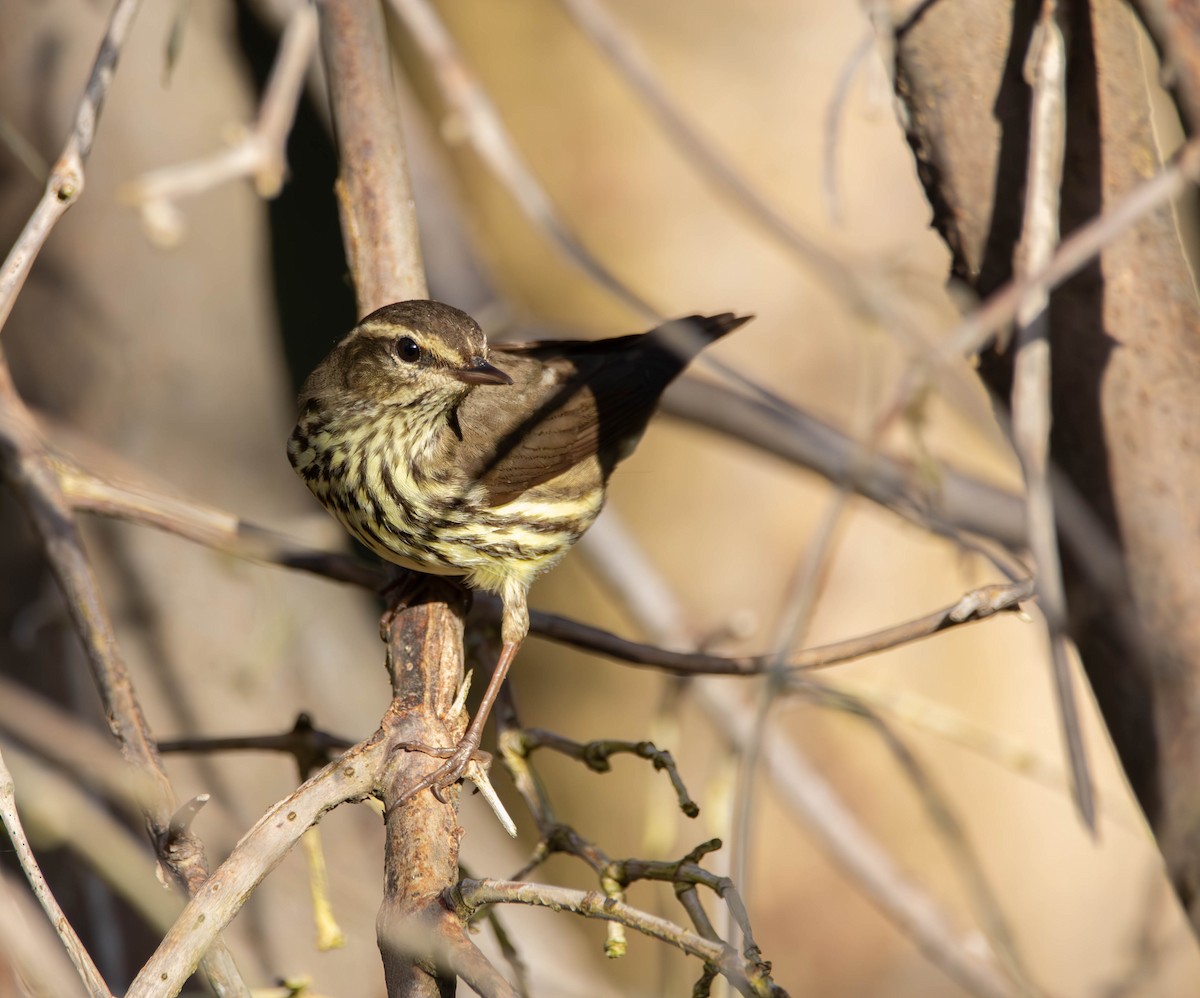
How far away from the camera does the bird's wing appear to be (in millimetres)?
3471

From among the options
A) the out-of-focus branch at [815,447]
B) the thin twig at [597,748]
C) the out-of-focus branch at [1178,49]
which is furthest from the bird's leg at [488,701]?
the out-of-focus branch at [1178,49]

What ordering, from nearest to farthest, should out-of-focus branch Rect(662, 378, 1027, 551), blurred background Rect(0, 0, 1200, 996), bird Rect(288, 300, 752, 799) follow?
1. bird Rect(288, 300, 752, 799)
2. out-of-focus branch Rect(662, 378, 1027, 551)
3. blurred background Rect(0, 0, 1200, 996)

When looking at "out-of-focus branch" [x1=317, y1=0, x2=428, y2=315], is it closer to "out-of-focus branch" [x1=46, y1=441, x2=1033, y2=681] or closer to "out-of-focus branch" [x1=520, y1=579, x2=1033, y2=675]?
"out-of-focus branch" [x1=46, y1=441, x2=1033, y2=681]

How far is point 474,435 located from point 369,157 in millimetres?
852

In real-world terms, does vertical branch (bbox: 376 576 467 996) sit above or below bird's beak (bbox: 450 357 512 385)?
below

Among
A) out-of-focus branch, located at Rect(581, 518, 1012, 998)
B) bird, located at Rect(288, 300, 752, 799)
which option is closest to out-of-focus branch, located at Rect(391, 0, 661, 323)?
bird, located at Rect(288, 300, 752, 799)

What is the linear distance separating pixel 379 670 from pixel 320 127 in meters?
2.22

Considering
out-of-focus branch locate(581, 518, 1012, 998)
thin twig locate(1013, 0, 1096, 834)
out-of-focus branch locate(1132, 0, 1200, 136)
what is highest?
out-of-focus branch locate(1132, 0, 1200, 136)

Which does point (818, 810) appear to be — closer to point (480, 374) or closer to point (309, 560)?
point (480, 374)

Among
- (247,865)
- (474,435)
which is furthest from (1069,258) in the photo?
(474,435)

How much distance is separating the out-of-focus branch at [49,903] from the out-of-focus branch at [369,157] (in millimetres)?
1525

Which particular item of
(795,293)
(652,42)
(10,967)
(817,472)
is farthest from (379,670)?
(10,967)

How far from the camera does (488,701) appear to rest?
2916 millimetres

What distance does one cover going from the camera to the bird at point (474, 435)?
3.22m
